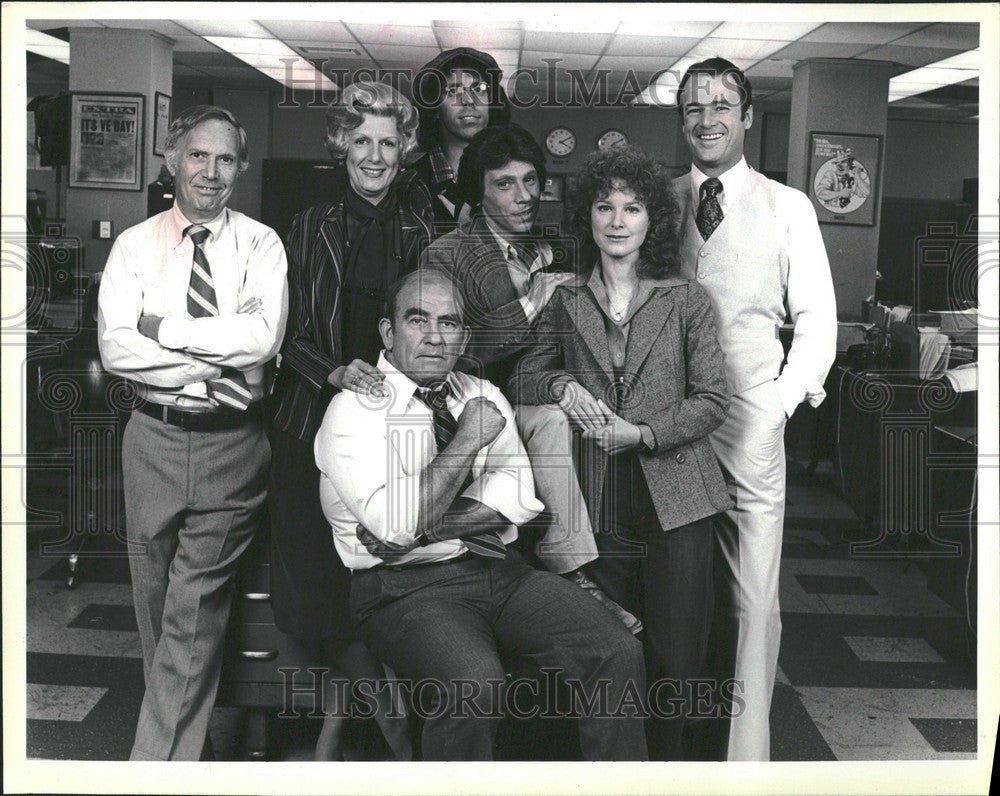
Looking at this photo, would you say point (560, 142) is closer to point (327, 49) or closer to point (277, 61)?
point (327, 49)

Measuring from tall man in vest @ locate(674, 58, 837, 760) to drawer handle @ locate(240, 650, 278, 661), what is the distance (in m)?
1.26

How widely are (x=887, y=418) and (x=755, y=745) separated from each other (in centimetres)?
102

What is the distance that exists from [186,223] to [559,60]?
1.12 m

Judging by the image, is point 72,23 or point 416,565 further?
point 72,23

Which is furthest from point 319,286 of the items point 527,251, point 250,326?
point 527,251

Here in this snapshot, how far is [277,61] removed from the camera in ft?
9.77

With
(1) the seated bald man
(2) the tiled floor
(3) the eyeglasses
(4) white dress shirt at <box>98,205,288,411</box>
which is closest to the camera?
(1) the seated bald man

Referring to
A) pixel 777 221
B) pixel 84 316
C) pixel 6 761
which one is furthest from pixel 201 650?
pixel 777 221

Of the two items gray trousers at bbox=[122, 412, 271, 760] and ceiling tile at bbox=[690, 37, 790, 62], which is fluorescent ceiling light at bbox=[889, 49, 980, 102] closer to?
ceiling tile at bbox=[690, 37, 790, 62]

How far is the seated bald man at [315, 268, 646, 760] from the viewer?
275cm

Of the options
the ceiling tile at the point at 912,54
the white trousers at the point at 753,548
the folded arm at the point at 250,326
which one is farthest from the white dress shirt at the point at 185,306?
the ceiling tile at the point at 912,54

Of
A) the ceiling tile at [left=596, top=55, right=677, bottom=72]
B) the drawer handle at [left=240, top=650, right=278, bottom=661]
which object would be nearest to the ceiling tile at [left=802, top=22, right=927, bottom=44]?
the ceiling tile at [left=596, top=55, right=677, bottom=72]

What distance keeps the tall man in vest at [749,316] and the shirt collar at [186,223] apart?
126cm

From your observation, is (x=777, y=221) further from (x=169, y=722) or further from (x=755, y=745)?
(x=169, y=722)
